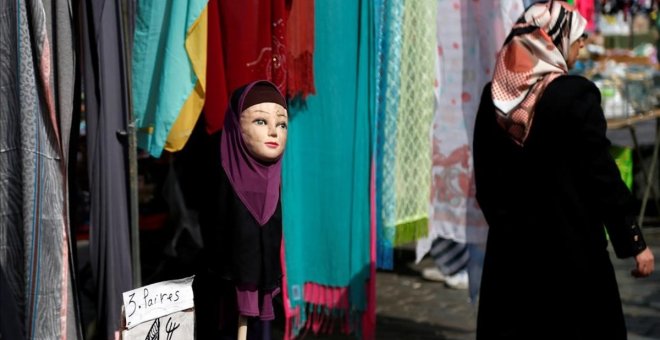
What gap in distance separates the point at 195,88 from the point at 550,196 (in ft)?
4.68

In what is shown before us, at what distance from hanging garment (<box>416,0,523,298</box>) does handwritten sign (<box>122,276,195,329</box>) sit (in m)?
1.76

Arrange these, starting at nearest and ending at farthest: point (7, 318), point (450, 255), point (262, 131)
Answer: point (7, 318) → point (262, 131) → point (450, 255)

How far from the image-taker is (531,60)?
3574 millimetres

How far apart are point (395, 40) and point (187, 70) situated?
1069 millimetres

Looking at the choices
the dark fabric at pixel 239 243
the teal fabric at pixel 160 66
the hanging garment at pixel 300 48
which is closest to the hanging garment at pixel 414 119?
the hanging garment at pixel 300 48

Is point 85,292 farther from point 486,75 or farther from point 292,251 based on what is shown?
point 486,75

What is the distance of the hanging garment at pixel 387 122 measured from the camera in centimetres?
439

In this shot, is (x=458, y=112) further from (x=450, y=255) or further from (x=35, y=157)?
(x=35, y=157)

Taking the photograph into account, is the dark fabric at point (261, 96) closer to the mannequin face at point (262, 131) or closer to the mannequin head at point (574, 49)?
the mannequin face at point (262, 131)

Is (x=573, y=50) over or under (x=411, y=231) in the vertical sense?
over

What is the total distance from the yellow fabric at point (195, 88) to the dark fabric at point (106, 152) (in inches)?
8.1

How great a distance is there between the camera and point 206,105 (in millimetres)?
3979

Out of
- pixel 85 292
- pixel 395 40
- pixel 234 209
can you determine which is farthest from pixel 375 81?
pixel 85 292

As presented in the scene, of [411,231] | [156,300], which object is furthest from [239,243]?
[411,231]
